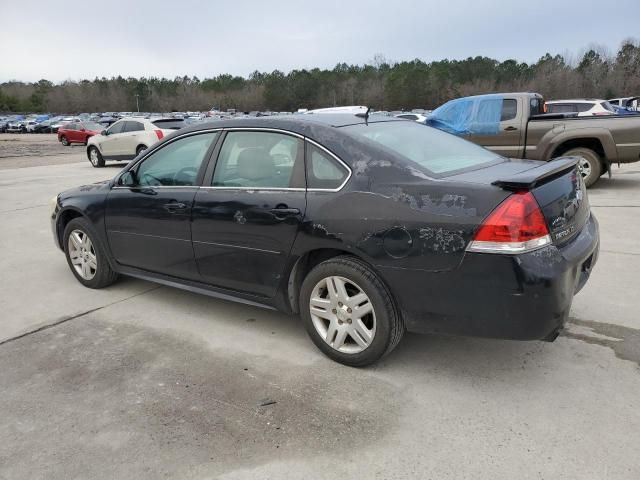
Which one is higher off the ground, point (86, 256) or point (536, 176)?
point (536, 176)

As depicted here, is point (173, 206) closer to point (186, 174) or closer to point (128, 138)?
point (186, 174)

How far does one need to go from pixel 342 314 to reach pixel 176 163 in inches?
74.3

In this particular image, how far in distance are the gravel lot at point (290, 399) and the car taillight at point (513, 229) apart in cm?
88


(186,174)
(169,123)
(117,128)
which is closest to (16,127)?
(117,128)

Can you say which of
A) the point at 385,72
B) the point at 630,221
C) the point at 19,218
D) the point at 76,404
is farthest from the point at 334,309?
the point at 385,72

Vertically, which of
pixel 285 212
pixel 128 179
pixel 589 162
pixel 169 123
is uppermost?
pixel 169 123

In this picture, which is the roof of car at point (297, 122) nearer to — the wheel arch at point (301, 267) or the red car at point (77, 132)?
the wheel arch at point (301, 267)

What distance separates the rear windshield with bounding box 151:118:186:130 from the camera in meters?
16.6

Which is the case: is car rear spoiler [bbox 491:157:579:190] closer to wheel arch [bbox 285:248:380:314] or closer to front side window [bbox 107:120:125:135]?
wheel arch [bbox 285:248:380:314]

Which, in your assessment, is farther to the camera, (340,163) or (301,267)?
(301,267)

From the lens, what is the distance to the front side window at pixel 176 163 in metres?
3.97

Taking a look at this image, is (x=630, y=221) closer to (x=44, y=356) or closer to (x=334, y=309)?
(x=334, y=309)

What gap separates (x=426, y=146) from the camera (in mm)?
3633

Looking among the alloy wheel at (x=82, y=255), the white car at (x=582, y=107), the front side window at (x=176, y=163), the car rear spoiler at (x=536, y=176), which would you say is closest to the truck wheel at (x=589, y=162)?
the white car at (x=582, y=107)
